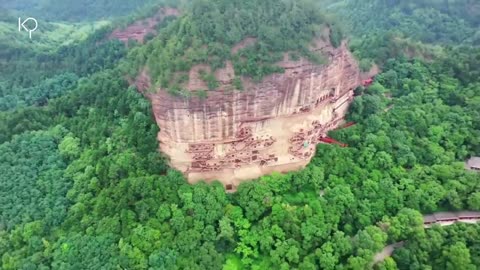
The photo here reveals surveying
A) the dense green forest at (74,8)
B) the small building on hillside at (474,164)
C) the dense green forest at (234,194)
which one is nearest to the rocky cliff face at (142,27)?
the dense green forest at (234,194)

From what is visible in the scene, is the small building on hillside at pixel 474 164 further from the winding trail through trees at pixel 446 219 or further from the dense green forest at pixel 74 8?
the dense green forest at pixel 74 8

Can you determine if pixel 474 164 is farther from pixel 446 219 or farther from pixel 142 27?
pixel 142 27

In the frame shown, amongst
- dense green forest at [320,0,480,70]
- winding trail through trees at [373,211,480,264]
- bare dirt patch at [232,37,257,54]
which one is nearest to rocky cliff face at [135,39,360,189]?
bare dirt patch at [232,37,257,54]

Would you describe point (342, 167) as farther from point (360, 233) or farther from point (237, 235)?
point (237, 235)

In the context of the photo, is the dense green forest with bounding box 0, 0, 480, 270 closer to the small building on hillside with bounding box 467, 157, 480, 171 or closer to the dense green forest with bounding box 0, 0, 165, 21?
the small building on hillside with bounding box 467, 157, 480, 171

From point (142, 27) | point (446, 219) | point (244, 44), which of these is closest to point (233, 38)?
point (244, 44)
